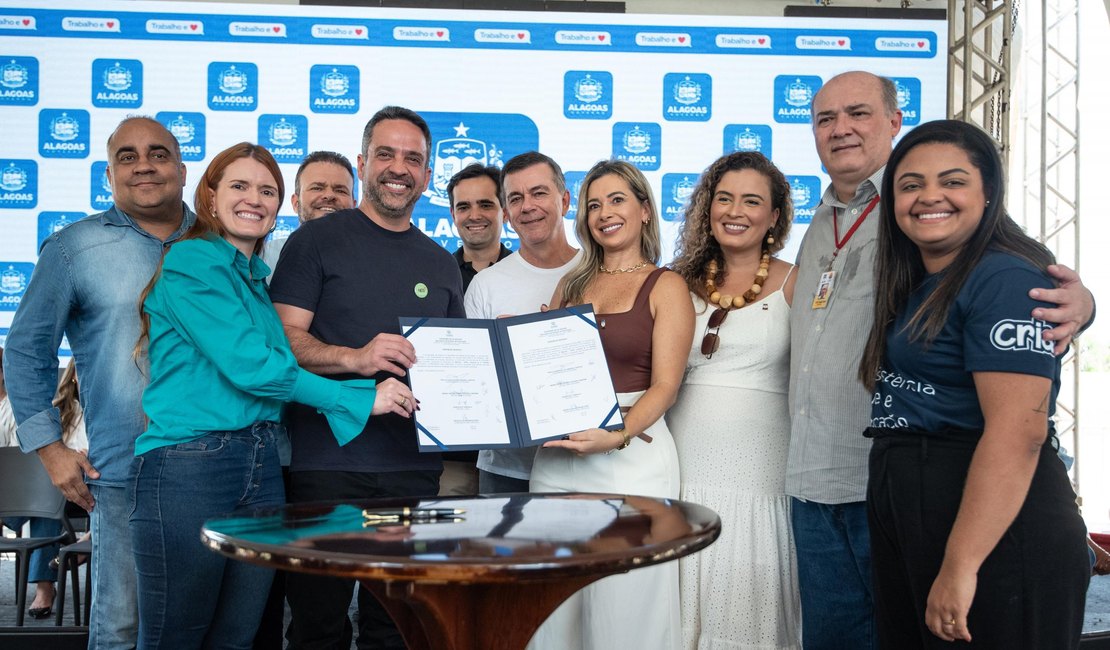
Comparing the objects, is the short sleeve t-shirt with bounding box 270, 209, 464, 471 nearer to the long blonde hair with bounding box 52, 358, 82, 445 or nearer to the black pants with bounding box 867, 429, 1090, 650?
the black pants with bounding box 867, 429, 1090, 650

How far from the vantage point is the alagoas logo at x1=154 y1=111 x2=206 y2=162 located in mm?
5129

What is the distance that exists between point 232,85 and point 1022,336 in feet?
15.3

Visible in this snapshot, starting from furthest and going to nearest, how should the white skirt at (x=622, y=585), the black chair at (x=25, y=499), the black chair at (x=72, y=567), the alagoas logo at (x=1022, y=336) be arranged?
the black chair at (x=25, y=499) → the black chair at (x=72, y=567) → the white skirt at (x=622, y=585) → the alagoas logo at (x=1022, y=336)

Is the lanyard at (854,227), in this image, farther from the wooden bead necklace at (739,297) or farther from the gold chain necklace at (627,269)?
the gold chain necklace at (627,269)

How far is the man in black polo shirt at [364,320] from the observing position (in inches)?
98.8

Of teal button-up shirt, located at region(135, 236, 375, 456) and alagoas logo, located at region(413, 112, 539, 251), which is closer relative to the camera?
teal button-up shirt, located at region(135, 236, 375, 456)

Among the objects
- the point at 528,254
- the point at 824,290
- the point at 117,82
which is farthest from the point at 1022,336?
the point at 117,82

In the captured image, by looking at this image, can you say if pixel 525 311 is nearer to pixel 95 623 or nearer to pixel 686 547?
pixel 95 623

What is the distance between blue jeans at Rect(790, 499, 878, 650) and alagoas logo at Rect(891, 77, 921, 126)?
3.55 meters

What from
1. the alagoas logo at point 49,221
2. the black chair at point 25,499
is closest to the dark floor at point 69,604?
the black chair at point 25,499

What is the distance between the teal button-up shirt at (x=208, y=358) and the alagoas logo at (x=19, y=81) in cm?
360

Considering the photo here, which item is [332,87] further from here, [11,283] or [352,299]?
[352,299]

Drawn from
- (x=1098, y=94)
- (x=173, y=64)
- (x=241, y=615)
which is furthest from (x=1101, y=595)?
(x=1098, y=94)

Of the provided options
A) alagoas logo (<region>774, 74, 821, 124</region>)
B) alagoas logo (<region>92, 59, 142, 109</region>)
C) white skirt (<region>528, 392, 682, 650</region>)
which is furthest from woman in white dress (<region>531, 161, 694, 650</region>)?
alagoas logo (<region>92, 59, 142, 109</region>)
